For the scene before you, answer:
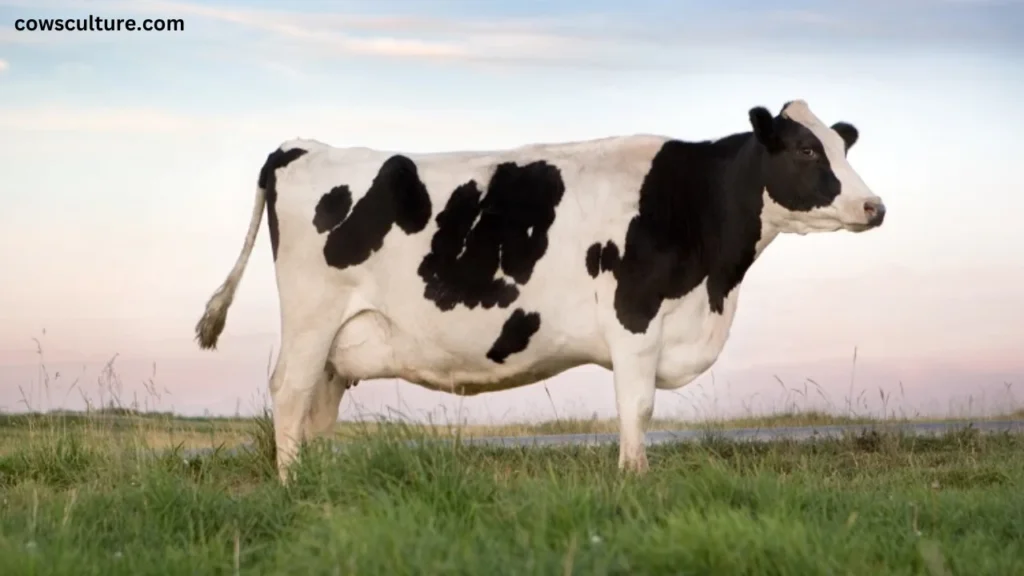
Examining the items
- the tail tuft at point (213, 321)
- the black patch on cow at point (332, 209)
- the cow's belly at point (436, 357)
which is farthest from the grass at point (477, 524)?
the black patch on cow at point (332, 209)

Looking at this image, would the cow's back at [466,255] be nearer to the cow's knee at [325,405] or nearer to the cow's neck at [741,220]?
the cow's knee at [325,405]

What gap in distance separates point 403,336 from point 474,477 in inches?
155

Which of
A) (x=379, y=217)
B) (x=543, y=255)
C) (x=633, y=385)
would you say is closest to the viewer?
(x=633, y=385)

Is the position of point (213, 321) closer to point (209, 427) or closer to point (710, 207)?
point (209, 427)

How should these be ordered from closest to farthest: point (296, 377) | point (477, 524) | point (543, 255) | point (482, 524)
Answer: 1. point (477, 524)
2. point (482, 524)
3. point (543, 255)
4. point (296, 377)

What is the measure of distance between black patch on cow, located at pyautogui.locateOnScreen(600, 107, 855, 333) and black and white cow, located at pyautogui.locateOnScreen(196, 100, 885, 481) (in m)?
0.01

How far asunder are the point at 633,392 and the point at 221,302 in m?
4.44

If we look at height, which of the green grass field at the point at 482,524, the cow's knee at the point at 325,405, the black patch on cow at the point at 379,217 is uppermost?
the black patch on cow at the point at 379,217

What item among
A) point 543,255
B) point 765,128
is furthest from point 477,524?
point 765,128

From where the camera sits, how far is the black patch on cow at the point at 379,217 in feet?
37.3

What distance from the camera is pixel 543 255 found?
10938 mm

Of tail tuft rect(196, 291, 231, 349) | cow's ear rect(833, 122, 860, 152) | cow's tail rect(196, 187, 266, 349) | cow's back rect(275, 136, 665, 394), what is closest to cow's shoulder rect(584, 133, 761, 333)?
cow's back rect(275, 136, 665, 394)

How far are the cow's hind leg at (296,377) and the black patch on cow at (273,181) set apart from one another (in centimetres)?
94

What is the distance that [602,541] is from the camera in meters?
6.03
